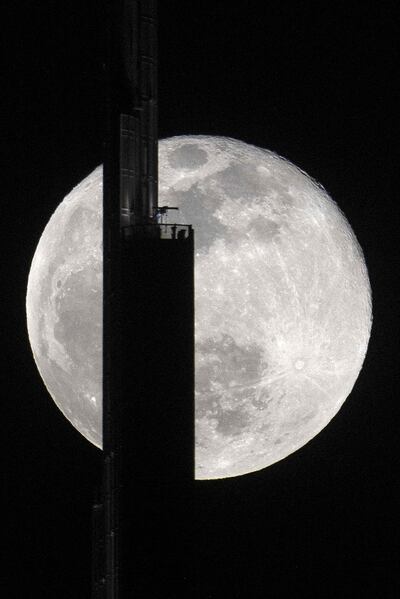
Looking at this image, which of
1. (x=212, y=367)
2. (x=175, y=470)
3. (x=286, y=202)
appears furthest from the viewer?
(x=286, y=202)

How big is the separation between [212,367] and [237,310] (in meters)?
1.13

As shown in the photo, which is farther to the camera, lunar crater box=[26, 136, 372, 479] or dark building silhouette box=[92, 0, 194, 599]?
lunar crater box=[26, 136, 372, 479]

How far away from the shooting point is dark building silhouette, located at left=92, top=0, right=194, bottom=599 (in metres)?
14.0

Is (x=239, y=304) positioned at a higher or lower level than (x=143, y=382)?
higher

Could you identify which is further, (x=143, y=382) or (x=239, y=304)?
(x=239, y=304)

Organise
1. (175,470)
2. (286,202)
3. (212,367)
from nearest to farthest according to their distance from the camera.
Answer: (175,470)
(212,367)
(286,202)

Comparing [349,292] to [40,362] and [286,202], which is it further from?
[40,362]

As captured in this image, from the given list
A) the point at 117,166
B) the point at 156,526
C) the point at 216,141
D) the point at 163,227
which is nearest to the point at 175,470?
the point at 156,526

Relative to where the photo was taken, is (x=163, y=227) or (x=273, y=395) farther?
(x=273, y=395)

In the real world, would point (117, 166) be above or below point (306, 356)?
above

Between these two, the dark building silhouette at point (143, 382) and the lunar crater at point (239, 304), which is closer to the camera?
the dark building silhouette at point (143, 382)

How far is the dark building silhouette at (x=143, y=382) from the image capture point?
45.9 ft

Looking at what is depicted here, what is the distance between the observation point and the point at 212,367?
17.6 metres

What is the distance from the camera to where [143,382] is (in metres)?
14.0
